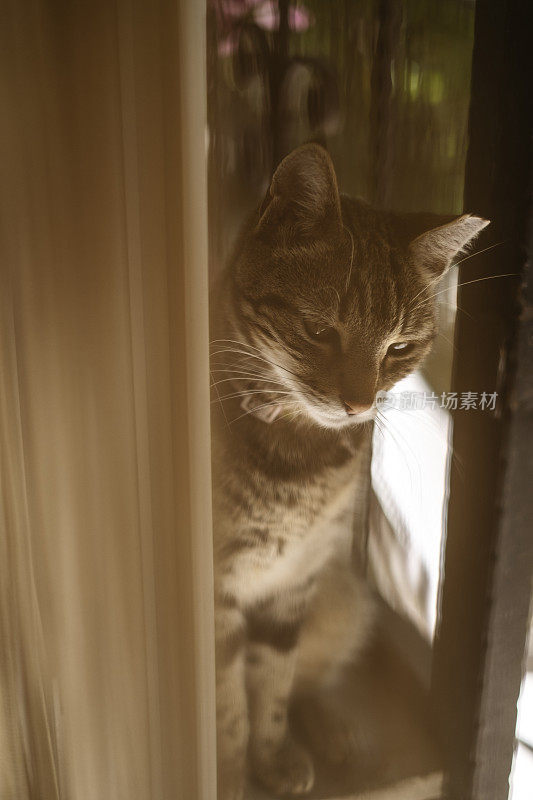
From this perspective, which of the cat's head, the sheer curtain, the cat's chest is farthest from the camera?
the cat's chest

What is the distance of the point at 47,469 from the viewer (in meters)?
0.59

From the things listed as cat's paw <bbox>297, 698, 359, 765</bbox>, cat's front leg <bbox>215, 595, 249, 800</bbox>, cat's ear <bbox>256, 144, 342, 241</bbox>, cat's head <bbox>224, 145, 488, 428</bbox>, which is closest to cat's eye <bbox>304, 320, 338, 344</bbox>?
cat's head <bbox>224, 145, 488, 428</bbox>

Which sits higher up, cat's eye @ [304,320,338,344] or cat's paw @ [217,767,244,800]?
cat's eye @ [304,320,338,344]

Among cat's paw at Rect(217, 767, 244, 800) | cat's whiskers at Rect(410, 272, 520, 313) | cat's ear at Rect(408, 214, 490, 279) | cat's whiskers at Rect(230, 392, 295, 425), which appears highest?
cat's ear at Rect(408, 214, 490, 279)

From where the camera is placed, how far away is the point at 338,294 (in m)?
0.69

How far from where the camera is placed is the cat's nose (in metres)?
0.70

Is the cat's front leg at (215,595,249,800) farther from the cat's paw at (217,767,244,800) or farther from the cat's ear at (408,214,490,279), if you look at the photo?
the cat's ear at (408,214,490,279)

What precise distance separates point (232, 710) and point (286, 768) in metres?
0.13

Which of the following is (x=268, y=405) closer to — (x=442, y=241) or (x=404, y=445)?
(x=404, y=445)

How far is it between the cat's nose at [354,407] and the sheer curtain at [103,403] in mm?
189

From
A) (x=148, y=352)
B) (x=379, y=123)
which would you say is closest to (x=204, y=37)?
(x=379, y=123)

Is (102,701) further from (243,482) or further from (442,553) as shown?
(442,553)

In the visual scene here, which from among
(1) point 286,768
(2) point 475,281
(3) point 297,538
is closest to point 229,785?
(1) point 286,768

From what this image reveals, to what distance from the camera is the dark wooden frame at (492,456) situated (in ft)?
2.25
